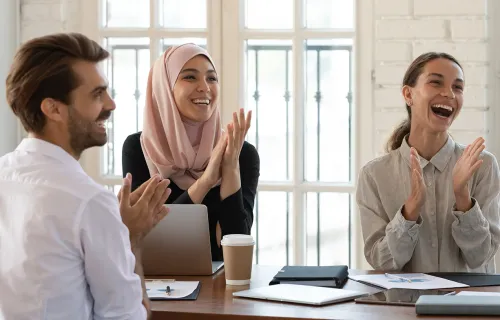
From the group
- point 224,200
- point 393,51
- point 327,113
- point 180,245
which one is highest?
point 393,51

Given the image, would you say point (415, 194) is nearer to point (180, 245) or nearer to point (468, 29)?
point (180, 245)

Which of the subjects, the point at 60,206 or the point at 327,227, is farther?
the point at 327,227

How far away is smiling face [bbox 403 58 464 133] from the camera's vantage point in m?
2.53

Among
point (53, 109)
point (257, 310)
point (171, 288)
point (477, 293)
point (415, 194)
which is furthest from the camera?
point (415, 194)

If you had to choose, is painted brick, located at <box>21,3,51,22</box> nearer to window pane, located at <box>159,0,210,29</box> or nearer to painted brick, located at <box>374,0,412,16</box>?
window pane, located at <box>159,0,210,29</box>

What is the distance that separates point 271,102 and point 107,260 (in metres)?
2.06

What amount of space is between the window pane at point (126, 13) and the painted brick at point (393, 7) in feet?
3.43

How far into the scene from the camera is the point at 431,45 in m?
3.17

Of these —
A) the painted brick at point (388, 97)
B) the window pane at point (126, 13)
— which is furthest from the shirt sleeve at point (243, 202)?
the window pane at point (126, 13)

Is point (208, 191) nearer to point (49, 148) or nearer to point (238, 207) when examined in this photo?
point (238, 207)

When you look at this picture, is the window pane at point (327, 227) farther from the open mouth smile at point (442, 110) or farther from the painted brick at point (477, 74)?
the open mouth smile at point (442, 110)

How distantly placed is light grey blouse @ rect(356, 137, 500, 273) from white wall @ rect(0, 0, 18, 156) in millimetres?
1731

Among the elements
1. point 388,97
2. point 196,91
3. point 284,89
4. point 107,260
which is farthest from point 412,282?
point 284,89

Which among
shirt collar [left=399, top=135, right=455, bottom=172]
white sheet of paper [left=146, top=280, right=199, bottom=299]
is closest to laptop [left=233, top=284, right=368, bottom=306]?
white sheet of paper [left=146, top=280, right=199, bottom=299]
